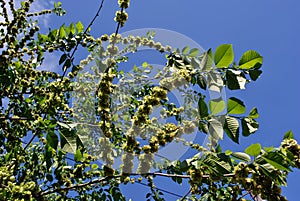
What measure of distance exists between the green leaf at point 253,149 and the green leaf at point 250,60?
0.43 m

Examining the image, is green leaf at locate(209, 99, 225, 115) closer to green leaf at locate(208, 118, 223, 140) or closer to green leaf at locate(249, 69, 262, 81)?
green leaf at locate(208, 118, 223, 140)

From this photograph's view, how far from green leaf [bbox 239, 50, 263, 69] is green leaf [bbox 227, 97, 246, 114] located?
0.21m

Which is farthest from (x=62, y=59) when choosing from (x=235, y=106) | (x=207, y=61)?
(x=235, y=106)

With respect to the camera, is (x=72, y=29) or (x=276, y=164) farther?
(x=72, y=29)

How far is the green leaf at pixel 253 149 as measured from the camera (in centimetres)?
136

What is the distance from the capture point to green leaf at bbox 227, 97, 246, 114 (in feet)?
4.82

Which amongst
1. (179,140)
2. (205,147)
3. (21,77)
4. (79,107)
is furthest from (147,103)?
(21,77)

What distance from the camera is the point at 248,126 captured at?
1.52 m

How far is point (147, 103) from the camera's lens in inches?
67.3

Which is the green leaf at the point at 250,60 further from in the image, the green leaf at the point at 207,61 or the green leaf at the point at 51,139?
the green leaf at the point at 51,139

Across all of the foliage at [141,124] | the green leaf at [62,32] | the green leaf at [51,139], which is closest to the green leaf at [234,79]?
the foliage at [141,124]

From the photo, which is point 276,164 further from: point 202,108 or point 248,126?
point 202,108

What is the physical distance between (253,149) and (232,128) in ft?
0.50

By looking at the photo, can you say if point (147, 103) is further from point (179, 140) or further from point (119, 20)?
point (119, 20)
